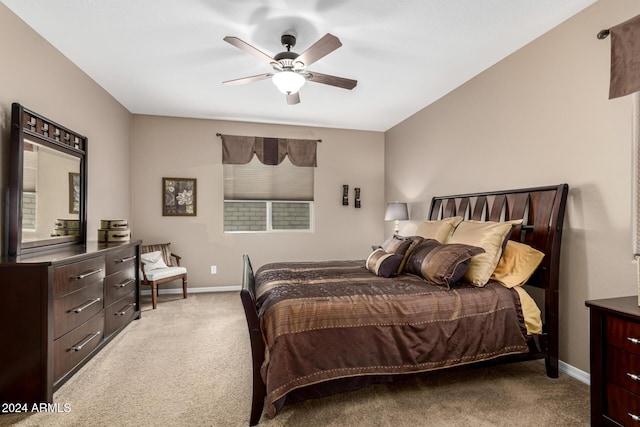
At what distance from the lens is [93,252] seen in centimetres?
267

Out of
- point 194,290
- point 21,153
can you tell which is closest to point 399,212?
point 194,290

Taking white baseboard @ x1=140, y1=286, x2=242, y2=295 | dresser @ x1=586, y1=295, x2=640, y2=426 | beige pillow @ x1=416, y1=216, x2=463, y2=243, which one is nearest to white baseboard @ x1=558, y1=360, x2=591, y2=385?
dresser @ x1=586, y1=295, x2=640, y2=426

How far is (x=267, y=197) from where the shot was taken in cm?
531

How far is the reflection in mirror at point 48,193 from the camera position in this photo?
8.23 ft

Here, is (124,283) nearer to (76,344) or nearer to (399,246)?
(76,344)

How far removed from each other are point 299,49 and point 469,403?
3.11m

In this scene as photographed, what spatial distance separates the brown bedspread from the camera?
1.89 meters

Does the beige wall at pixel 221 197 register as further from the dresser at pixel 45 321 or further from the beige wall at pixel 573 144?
the beige wall at pixel 573 144

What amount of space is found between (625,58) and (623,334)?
171cm

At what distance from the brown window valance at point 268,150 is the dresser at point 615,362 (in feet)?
13.9

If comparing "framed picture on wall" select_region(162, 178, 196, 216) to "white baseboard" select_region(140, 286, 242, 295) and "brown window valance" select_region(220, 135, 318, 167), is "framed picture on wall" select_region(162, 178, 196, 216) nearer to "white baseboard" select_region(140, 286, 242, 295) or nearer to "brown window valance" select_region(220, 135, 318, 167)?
"brown window valance" select_region(220, 135, 318, 167)

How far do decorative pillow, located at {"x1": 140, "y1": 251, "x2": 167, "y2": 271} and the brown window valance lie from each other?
5.56ft

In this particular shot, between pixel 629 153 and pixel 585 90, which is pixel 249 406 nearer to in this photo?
pixel 629 153

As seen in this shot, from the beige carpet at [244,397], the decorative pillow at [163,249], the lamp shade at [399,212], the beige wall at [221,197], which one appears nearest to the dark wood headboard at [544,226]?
the beige carpet at [244,397]
